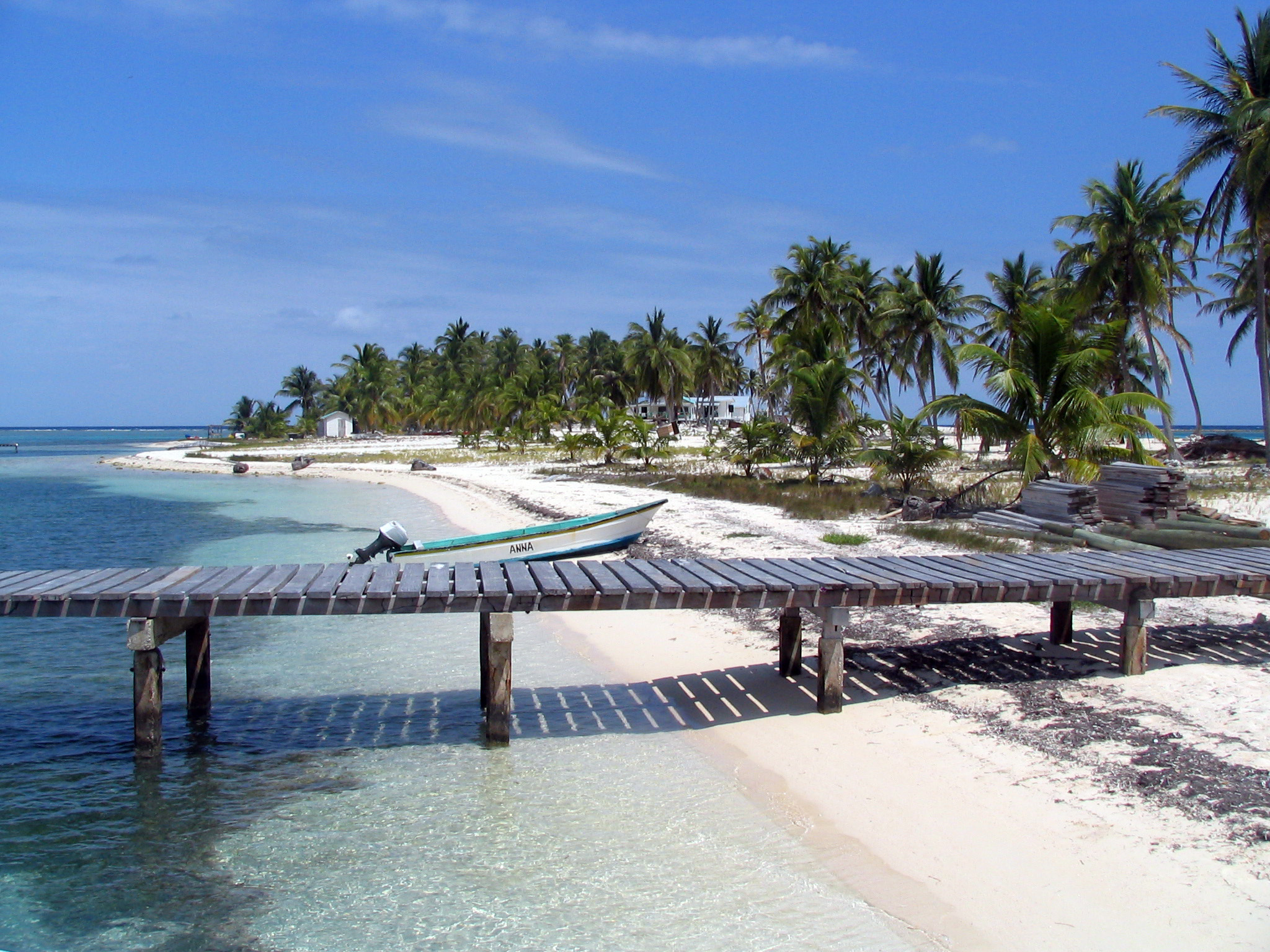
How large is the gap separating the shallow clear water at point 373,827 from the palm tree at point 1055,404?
38.9ft

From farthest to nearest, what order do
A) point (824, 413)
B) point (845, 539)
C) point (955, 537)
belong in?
1. point (824, 413)
2. point (845, 539)
3. point (955, 537)

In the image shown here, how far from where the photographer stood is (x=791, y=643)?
9.40 m

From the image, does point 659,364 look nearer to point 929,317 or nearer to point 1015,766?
point 929,317

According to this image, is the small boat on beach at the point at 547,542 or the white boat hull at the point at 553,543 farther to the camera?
the white boat hull at the point at 553,543

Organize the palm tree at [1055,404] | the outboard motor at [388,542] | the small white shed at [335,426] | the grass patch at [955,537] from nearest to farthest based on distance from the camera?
the outboard motor at [388,542], the grass patch at [955,537], the palm tree at [1055,404], the small white shed at [335,426]

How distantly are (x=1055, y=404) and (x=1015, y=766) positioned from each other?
13607mm

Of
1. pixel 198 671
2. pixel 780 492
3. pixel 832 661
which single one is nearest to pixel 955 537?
pixel 832 661

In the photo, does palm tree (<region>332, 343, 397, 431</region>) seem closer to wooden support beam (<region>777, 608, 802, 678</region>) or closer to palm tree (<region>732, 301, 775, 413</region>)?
palm tree (<region>732, 301, 775, 413</region>)

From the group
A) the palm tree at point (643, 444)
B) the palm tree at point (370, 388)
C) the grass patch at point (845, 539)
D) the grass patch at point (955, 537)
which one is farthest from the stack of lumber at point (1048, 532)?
the palm tree at point (370, 388)

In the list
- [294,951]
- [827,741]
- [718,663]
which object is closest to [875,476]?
[718,663]

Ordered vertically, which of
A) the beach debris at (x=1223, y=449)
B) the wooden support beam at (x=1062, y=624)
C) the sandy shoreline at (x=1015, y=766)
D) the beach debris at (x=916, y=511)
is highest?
the beach debris at (x=1223, y=449)

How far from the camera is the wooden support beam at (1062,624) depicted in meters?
9.54

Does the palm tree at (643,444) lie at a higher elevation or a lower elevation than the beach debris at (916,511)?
higher

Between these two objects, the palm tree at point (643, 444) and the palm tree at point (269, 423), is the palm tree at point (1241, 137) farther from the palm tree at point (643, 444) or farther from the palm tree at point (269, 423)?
the palm tree at point (269, 423)
